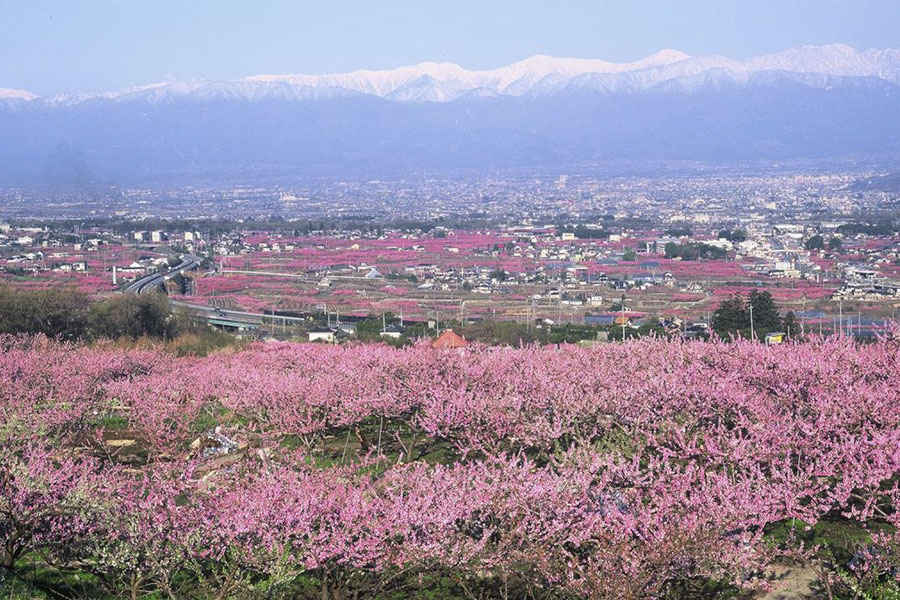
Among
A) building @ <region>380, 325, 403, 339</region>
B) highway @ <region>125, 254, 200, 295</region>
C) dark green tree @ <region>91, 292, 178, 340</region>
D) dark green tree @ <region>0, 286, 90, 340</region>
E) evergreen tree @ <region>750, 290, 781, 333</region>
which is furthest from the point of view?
highway @ <region>125, 254, 200, 295</region>

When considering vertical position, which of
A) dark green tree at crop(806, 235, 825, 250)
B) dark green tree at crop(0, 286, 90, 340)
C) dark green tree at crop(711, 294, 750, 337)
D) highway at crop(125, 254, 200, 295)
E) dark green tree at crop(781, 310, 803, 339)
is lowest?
dark green tree at crop(806, 235, 825, 250)

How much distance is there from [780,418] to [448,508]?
155 inches

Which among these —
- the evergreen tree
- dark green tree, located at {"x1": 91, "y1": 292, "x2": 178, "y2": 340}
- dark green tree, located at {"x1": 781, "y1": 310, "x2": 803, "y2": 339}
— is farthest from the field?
dark green tree, located at {"x1": 91, "y1": 292, "x2": 178, "y2": 340}

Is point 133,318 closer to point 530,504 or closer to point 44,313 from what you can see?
point 44,313

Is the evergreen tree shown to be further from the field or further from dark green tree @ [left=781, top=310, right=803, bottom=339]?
the field

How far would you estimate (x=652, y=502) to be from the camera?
28.5 ft

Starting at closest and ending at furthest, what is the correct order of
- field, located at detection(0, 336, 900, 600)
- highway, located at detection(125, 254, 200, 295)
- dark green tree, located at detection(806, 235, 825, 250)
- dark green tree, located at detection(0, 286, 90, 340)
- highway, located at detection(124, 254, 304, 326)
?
field, located at detection(0, 336, 900, 600) < dark green tree, located at detection(0, 286, 90, 340) < highway, located at detection(124, 254, 304, 326) < highway, located at detection(125, 254, 200, 295) < dark green tree, located at detection(806, 235, 825, 250)

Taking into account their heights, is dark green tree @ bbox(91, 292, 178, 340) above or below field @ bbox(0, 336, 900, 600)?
below

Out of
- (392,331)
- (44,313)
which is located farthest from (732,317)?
(44,313)

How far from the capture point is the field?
7.92m

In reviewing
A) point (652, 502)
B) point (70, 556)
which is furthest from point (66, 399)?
point (652, 502)

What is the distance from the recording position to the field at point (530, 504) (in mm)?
7918

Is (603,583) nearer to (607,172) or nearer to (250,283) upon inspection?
(250,283)

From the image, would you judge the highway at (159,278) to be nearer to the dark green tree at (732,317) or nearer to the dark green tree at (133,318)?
the dark green tree at (133,318)
